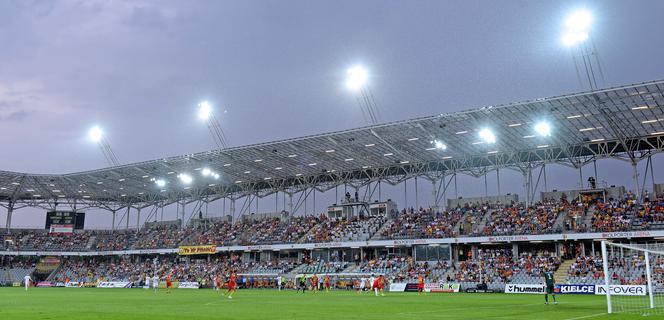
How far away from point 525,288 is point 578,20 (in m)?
20.7

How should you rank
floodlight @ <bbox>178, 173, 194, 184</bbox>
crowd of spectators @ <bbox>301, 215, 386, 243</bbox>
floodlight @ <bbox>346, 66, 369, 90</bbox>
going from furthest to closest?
floodlight @ <bbox>178, 173, 194, 184</bbox> → crowd of spectators @ <bbox>301, 215, 386, 243</bbox> → floodlight @ <bbox>346, 66, 369, 90</bbox>

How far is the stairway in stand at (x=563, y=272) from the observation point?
48.8 metres

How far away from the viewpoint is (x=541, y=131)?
→ 170 ft

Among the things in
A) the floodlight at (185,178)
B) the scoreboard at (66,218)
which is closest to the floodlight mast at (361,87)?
the floodlight at (185,178)

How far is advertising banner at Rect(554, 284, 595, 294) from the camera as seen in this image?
43406 mm

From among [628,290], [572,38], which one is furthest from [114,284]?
[572,38]

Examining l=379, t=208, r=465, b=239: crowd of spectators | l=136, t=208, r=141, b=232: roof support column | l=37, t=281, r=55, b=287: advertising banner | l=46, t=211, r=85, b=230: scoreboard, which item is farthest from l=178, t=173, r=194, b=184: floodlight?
l=379, t=208, r=465, b=239: crowd of spectators

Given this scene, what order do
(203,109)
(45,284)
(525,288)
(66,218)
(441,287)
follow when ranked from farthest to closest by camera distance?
(66,218) → (45,284) → (203,109) → (441,287) → (525,288)

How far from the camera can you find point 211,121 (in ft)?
219

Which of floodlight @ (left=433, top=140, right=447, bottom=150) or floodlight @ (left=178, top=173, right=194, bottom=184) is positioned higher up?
floodlight @ (left=433, top=140, right=447, bottom=150)

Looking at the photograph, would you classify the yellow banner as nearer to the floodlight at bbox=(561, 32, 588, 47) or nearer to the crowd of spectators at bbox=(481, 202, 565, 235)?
the crowd of spectators at bbox=(481, 202, 565, 235)

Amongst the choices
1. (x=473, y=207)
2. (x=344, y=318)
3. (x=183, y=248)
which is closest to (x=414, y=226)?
(x=473, y=207)

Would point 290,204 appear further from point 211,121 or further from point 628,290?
point 628,290

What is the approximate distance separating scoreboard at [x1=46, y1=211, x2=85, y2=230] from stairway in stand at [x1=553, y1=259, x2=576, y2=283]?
71460 millimetres
